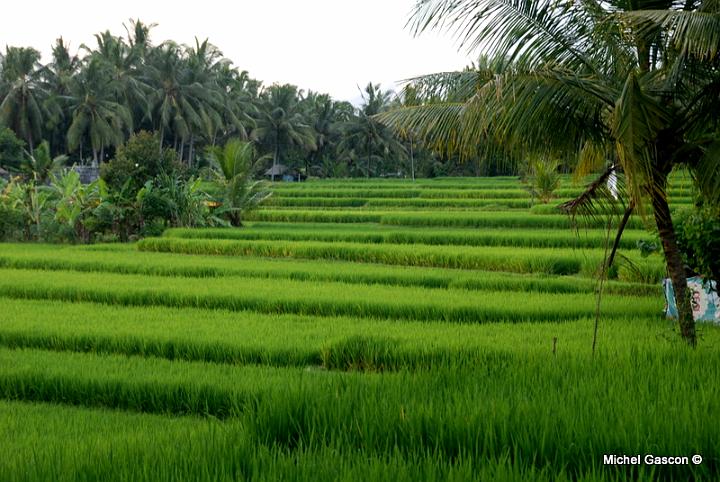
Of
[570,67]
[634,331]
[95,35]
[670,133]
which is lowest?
[634,331]

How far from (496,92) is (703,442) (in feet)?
10.9

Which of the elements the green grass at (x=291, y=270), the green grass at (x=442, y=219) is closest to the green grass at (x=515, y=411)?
the green grass at (x=291, y=270)

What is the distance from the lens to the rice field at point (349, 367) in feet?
11.1

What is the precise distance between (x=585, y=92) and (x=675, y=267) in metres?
1.63

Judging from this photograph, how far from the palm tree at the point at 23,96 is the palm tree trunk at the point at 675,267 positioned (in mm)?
40062

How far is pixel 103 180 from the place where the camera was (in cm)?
1928

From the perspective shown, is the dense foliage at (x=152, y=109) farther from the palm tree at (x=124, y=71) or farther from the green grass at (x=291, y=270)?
the green grass at (x=291, y=270)

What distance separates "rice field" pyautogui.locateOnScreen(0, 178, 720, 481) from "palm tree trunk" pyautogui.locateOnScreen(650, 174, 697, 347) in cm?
25

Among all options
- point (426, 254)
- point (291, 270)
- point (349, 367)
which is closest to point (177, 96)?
point (426, 254)

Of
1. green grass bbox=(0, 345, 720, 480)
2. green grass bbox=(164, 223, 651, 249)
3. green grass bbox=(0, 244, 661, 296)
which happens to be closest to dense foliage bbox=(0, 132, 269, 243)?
green grass bbox=(164, 223, 651, 249)

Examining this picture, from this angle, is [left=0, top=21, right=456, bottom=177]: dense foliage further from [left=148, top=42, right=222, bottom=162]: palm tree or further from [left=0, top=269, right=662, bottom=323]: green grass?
[left=0, top=269, right=662, bottom=323]: green grass

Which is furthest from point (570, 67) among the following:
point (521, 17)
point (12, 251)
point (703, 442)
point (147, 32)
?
point (147, 32)

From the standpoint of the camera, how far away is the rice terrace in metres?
3.48

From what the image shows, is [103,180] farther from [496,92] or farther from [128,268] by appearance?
[496,92]
